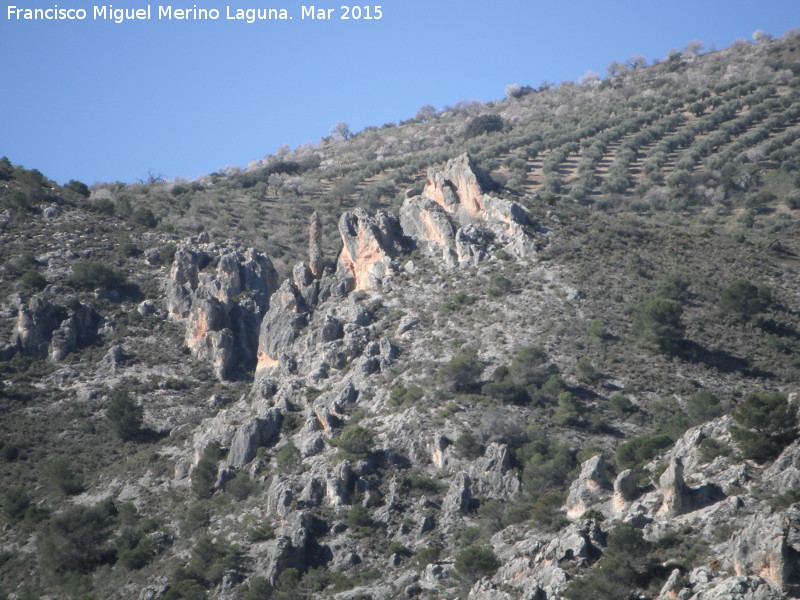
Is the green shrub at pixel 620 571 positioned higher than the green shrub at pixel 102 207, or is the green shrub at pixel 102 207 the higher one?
the green shrub at pixel 102 207

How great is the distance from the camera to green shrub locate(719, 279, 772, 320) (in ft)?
186

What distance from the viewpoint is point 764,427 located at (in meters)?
34.9

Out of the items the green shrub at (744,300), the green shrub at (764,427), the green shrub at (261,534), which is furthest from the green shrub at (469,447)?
the green shrub at (744,300)

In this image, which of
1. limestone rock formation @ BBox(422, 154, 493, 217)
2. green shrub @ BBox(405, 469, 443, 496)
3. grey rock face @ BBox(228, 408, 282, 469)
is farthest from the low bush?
limestone rock formation @ BBox(422, 154, 493, 217)

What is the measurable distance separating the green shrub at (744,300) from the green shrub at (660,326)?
15.2 ft

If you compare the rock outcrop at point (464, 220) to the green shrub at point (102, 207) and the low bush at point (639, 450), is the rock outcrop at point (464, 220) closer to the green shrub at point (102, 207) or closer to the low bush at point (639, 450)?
the low bush at point (639, 450)

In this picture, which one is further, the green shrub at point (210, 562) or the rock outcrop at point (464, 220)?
the rock outcrop at point (464, 220)

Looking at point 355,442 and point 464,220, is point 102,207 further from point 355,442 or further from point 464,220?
A: point 355,442

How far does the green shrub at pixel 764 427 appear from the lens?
3397cm

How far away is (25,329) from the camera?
68.9 metres

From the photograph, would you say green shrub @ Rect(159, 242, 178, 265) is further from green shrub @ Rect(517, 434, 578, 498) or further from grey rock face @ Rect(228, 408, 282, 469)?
green shrub @ Rect(517, 434, 578, 498)

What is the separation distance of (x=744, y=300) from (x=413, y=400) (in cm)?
2277

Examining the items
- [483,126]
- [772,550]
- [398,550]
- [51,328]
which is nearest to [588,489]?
[398,550]

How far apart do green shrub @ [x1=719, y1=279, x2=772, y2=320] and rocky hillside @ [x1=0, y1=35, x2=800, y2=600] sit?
6.7 inches
